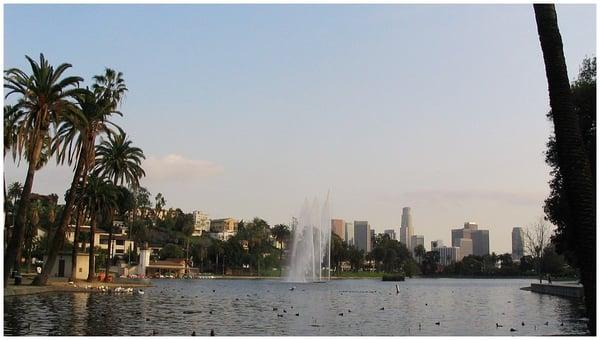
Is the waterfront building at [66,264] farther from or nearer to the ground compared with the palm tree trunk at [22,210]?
nearer to the ground

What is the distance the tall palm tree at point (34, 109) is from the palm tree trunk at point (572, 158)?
33963 mm

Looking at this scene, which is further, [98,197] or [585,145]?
[98,197]

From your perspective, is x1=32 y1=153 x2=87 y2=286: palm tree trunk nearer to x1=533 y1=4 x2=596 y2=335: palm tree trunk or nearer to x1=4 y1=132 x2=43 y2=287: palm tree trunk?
x1=4 y1=132 x2=43 y2=287: palm tree trunk

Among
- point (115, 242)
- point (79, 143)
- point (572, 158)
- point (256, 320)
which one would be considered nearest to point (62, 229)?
point (79, 143)

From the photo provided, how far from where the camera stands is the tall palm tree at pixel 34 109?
39000mm

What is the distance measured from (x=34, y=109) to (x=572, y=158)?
36024 mm

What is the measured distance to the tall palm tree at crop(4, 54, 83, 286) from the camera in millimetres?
39000

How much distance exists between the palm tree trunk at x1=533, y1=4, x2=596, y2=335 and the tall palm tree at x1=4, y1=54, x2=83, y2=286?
3396cm

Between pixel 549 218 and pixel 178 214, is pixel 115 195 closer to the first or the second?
pixel 549 218

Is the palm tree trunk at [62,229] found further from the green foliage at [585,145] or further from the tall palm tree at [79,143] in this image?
the green foliage at [585,145]

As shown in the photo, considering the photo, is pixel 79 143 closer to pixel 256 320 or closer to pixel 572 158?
pixel 256 320

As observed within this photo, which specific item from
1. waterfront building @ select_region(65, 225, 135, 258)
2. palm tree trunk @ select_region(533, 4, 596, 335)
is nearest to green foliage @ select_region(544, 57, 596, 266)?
palm tree trunk @ select_region(533, 4, 596, 335)

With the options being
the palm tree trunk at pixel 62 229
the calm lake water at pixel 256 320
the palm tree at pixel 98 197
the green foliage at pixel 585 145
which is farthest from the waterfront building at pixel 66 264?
the green foliage at pixel 585 145

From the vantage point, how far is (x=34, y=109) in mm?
39906
